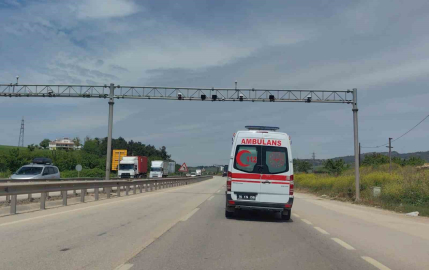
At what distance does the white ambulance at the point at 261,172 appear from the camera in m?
12.5

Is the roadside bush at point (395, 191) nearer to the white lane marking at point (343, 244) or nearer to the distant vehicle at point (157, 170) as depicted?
the white lane marking at point (343, 244)

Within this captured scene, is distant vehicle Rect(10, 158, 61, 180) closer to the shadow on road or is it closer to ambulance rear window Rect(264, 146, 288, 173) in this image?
→ the shadow on road

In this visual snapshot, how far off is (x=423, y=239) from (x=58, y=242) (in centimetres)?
859

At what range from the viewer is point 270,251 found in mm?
8094

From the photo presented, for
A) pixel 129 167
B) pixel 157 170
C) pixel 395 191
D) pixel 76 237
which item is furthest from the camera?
pixel 157 170

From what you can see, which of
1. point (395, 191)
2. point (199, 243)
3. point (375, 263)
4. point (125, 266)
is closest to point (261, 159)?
point (199, 243)

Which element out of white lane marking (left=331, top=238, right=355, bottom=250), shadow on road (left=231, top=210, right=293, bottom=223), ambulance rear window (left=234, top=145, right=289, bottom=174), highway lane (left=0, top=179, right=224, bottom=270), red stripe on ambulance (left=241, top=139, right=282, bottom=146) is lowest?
shadow on road (left=231, top=210, right=293, bottom=223)

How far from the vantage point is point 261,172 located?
12609 millimetres

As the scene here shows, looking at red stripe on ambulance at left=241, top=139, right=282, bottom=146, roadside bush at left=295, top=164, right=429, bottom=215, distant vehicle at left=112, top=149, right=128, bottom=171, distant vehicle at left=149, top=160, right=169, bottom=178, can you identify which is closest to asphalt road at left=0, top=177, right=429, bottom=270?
red stripe on ambulance at left=241, top=139, right=282, bottom=146

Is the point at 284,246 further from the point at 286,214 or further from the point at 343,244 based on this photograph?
the point at 286,214

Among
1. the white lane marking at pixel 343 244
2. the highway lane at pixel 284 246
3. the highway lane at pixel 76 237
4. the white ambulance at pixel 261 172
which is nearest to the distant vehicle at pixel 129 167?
the highway lane at pixel 76 237

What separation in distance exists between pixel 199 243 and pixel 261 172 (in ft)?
14.7

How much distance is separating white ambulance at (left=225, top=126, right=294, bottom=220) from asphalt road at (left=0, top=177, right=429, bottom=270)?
684 millimetres

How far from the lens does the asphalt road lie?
6902 millimetres
